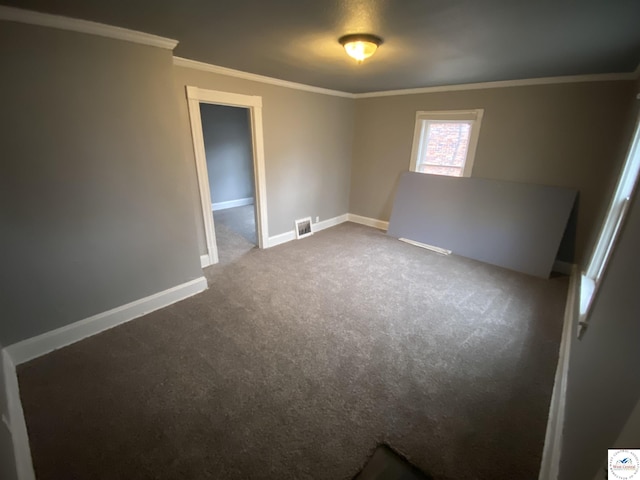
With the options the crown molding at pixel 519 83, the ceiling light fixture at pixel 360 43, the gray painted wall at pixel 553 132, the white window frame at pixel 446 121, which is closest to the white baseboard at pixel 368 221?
the white window frame at pixel 446 121

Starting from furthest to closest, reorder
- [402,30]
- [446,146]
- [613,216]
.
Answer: [446,146] → [613,216] → [402,30]

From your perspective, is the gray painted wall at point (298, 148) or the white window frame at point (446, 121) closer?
the gray painted wall at point (298, 148)

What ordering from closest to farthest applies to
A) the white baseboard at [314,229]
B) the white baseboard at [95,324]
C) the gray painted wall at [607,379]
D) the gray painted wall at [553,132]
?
the gray painted wall at [607,379] → the white baseboard at [95,324] → the gray painted wall at [553,132] → the white baseboard at [314,229]

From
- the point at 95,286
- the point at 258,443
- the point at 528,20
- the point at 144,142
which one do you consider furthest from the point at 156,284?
the point at 528,20

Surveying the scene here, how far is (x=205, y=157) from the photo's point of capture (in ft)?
10.8

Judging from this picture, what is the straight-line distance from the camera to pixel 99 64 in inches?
78.0

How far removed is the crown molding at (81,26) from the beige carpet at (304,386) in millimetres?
2250

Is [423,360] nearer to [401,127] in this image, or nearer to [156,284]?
[156,284]

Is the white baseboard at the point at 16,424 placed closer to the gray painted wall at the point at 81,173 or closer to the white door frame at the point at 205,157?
the gray painted wall at the point at 81,173

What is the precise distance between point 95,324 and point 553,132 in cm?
515

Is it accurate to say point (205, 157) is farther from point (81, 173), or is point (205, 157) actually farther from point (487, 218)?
point (487, 218)

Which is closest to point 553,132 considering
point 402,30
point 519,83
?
point 519,83

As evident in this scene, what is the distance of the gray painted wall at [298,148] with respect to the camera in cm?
334

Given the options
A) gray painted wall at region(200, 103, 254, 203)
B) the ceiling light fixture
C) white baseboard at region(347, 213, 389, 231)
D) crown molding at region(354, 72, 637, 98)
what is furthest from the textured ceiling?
gray painted wall at region(200, 103, 254, 203)
